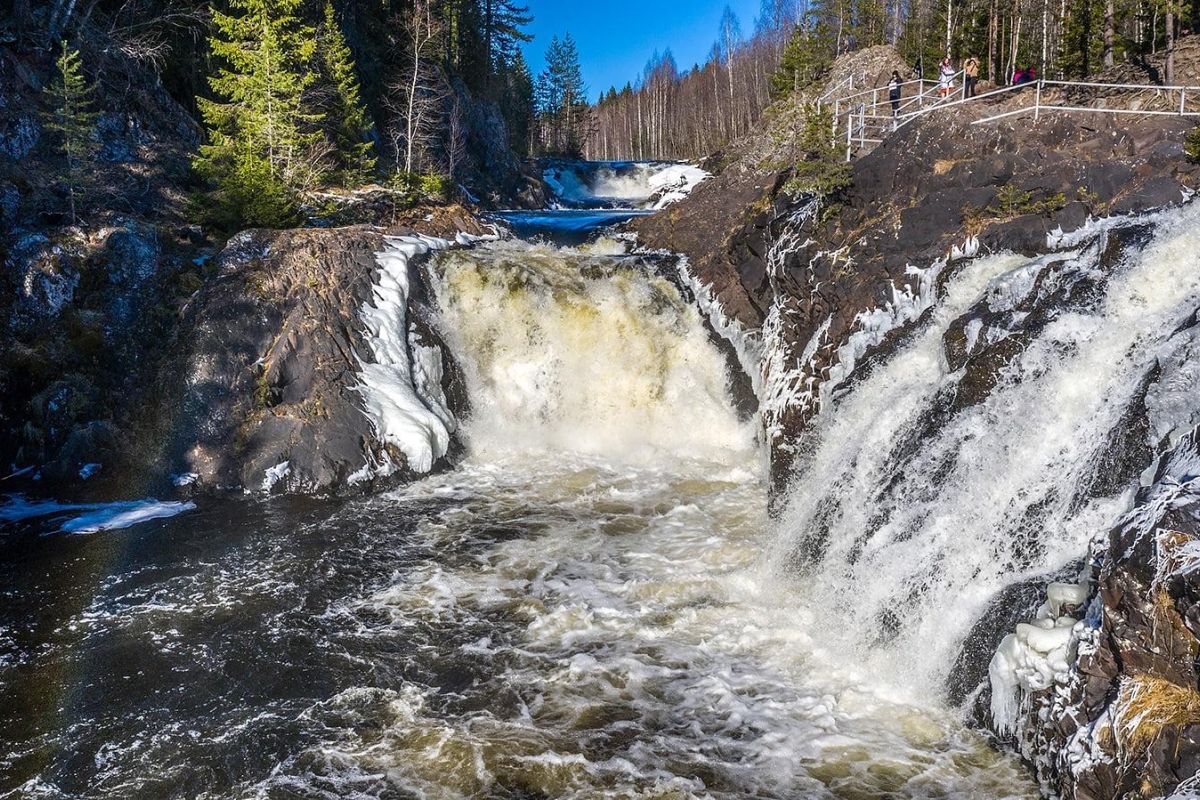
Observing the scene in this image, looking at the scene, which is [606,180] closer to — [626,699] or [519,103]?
[519,103]

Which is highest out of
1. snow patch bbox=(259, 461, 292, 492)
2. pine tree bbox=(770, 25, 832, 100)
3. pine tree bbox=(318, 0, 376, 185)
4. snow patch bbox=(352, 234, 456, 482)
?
pine tree bbox=(770, 25, 832, 100)

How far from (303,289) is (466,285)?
3.22m

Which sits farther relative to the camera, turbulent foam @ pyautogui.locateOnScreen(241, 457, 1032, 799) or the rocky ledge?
the rocky ledge

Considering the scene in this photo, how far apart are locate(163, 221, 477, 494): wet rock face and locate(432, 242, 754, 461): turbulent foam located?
1879 millimetres

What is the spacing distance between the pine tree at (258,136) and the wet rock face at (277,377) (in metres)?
2.59

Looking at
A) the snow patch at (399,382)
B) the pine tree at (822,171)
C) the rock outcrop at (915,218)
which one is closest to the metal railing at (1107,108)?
the rock outcrop at (915,218)

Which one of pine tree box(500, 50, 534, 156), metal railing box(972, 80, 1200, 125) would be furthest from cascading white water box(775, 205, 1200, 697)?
pine tree box(500, 50, 534, 156)

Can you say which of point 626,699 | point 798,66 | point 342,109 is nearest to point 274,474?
point 626,699

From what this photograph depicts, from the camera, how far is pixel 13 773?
6121 mm

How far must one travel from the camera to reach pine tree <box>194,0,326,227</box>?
16656 mm

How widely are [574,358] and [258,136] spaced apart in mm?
10274

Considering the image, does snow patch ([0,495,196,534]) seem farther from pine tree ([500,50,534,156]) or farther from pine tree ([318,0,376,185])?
pine tree ([500,50,534,156])

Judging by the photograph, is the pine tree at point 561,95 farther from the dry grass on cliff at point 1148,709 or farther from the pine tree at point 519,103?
the dry grass on cliff at point 1148,709

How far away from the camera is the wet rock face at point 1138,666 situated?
4.55 metres
